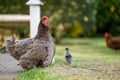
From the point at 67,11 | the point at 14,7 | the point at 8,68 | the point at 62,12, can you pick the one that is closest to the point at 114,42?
the point at 67,11

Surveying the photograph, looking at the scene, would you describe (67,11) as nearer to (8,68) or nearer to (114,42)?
(114,42)

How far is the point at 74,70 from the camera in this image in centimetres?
993

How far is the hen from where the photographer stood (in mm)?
9930

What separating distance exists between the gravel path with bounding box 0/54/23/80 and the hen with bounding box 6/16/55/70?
12.4 inches

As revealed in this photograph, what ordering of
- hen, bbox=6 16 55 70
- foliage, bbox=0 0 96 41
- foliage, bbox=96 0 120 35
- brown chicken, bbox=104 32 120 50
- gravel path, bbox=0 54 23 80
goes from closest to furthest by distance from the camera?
1. gravel path, bbox=0 54 23 80
2. hen, bbox=6 16 55 70
3. brown chicken, bbox=104 32 120 50
4. foliage, bbox=0 0 96 41
5. foliage, bbox=96 0 120 35

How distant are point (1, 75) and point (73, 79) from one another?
69.7 inches

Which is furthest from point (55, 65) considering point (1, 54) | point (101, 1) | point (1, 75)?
point (101, 1)

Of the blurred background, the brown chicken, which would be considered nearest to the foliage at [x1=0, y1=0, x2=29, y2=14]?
the blurred background

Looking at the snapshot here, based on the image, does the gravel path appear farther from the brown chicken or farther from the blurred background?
the brown chicken

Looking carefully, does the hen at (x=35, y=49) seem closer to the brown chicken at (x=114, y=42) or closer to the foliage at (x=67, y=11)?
the brown chicken at (x=114, y=42)

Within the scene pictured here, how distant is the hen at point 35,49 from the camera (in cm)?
993

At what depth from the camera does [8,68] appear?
35.0 feet

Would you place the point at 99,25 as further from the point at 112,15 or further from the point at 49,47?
the point at 49,47

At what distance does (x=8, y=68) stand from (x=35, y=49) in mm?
1064
